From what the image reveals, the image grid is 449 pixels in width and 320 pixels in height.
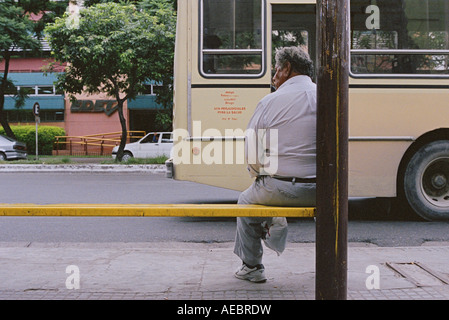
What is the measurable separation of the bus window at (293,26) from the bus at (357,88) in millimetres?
236

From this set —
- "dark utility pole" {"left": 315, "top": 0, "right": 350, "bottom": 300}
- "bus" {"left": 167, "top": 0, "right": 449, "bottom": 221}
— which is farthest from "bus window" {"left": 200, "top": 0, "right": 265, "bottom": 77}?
"dark utility pole" {"left": 315, "top": 0, "right": 350, "bottom": 300}

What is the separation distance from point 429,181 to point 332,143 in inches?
179

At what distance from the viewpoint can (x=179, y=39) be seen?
6758 millimetres

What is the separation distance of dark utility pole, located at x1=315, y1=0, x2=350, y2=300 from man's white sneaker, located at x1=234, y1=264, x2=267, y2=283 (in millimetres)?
1112

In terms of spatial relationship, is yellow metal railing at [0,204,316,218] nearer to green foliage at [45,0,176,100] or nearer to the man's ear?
the man's ear

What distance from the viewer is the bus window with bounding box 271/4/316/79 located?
7.03 meters

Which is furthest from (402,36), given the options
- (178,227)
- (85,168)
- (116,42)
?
(85,168)

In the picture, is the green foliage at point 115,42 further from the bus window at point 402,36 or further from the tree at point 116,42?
the bus window at point 402,36

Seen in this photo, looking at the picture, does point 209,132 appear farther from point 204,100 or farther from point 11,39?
point 11,39

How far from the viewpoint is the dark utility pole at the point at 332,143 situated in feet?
9.61

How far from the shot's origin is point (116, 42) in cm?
1720

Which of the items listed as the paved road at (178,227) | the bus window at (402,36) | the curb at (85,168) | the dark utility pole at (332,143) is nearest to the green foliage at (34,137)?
the curb at (85,168)

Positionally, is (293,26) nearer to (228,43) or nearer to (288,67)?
(228,43)

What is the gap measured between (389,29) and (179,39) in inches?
111
